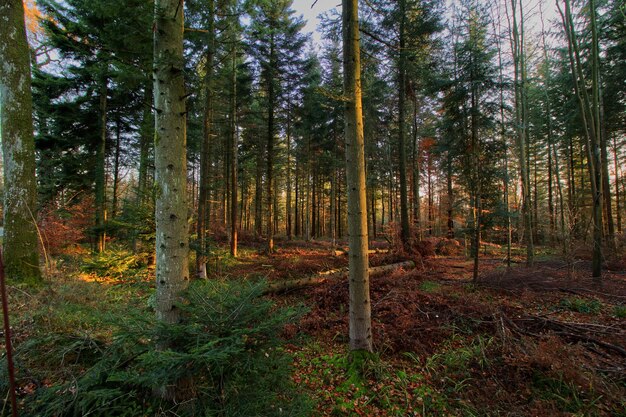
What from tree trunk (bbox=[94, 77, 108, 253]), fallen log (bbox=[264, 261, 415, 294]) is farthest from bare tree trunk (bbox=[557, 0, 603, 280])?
tree trunk (bbox=[94, 77, 108, 253])

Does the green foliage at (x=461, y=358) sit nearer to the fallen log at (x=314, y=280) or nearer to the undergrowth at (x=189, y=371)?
the undergrowth at (x=189, y=371)

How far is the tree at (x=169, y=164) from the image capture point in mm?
2475

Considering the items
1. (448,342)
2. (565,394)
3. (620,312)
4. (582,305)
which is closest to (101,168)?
(448,342)

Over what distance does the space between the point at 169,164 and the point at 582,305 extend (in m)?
7.84

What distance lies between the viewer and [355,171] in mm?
3545

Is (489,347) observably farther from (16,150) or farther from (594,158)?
(16,150)

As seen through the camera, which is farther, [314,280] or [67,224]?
[67,224]

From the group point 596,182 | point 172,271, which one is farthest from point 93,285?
point 596,182

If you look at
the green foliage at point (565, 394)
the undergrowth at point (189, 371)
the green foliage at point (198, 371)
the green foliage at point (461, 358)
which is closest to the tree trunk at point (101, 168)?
the undergrowth at point (189, 371)

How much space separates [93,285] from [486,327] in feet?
27.7

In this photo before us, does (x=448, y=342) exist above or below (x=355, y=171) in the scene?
below

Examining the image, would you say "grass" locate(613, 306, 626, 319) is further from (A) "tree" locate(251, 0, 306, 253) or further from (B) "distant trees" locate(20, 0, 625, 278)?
(A) "tree" locate(251, 0, 306, 253)

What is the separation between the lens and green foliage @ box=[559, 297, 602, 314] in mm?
5156

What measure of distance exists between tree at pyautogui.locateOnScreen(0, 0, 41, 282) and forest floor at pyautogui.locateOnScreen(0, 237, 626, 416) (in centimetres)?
89
